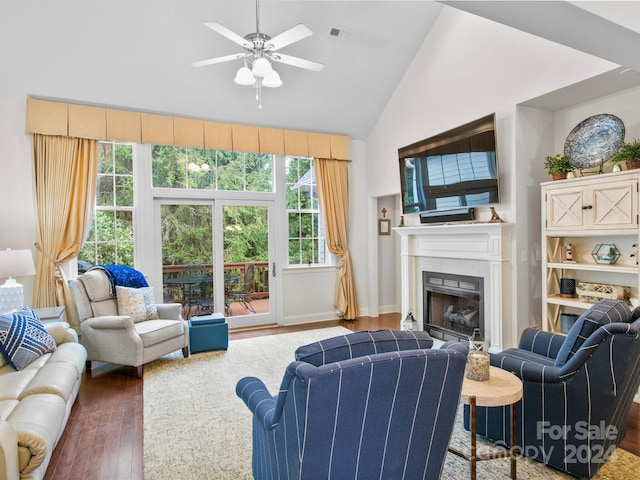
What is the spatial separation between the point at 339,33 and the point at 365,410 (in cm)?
449

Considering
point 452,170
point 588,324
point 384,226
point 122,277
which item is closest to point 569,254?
point 452,170

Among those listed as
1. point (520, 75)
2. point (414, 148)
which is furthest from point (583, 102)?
point (414, 148)

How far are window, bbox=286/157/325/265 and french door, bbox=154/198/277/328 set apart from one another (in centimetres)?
38

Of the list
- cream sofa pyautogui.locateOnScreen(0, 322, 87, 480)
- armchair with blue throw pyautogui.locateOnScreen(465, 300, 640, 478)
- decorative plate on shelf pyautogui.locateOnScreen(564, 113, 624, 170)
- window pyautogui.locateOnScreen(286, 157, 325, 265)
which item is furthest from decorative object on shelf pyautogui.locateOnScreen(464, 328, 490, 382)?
window pyautogui.locateOnScreen(286, 157, 325, 265)

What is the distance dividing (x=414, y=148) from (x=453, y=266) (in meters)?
1.62

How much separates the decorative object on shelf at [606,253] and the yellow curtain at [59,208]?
217 inches

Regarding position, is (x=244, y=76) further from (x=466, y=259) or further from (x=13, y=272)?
(x=466, y=259)

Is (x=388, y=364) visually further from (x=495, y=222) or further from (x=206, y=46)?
(x=206, y=46)

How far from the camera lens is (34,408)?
7.11 feet

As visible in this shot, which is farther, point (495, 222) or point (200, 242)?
point (200, 242)

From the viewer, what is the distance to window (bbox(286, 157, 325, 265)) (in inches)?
241

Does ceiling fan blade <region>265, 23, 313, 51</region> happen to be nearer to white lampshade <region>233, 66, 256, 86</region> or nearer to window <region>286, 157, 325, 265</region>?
white lampshade <region>233, 66, 256, 86</region>

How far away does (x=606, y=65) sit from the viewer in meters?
3.18

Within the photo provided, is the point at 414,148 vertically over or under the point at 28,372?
over
